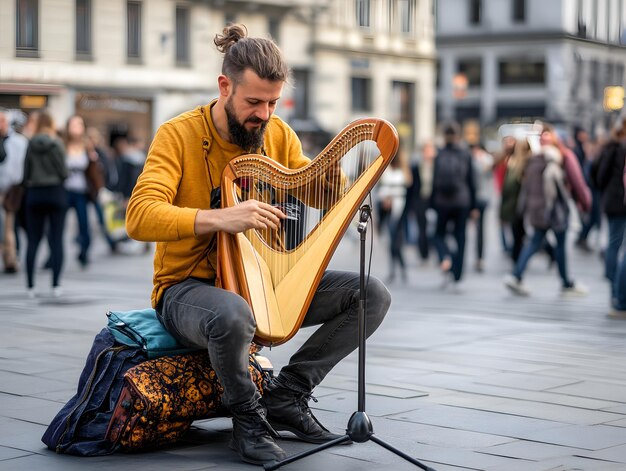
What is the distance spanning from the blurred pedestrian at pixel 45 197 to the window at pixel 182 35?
26413 millimetres

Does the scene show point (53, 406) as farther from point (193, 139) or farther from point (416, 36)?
point (416, 36)

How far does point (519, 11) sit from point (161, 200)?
198ft

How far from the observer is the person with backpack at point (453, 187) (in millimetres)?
13578

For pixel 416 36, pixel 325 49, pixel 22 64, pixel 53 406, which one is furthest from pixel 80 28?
pixel 53 406

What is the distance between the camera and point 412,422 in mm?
5824

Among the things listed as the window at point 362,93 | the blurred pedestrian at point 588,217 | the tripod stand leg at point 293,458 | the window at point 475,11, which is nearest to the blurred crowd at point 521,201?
the blurred pedestrian at point 588,217

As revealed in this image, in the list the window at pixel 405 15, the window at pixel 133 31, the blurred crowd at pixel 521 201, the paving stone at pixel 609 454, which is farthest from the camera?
the window at pixel 405 15

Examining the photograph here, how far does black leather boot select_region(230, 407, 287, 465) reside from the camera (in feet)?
16.2

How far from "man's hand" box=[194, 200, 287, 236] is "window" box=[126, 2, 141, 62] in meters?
32.5

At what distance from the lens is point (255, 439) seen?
4992 millimetres

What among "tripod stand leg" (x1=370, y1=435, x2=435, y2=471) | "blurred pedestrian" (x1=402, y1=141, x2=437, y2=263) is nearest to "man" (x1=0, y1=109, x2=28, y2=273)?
"blurred pedestrian" (x1=402, y1=141, x2=437, y2=263)

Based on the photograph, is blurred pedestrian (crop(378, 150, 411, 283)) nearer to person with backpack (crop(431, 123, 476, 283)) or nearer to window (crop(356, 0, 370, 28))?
person with backpack (crop(431, 123, 476, 283))

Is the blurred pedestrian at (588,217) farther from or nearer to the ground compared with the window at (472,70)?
nearer to the ground

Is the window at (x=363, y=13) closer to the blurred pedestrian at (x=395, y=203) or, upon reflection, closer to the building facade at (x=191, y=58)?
the building facade at (x=191, y=58)
